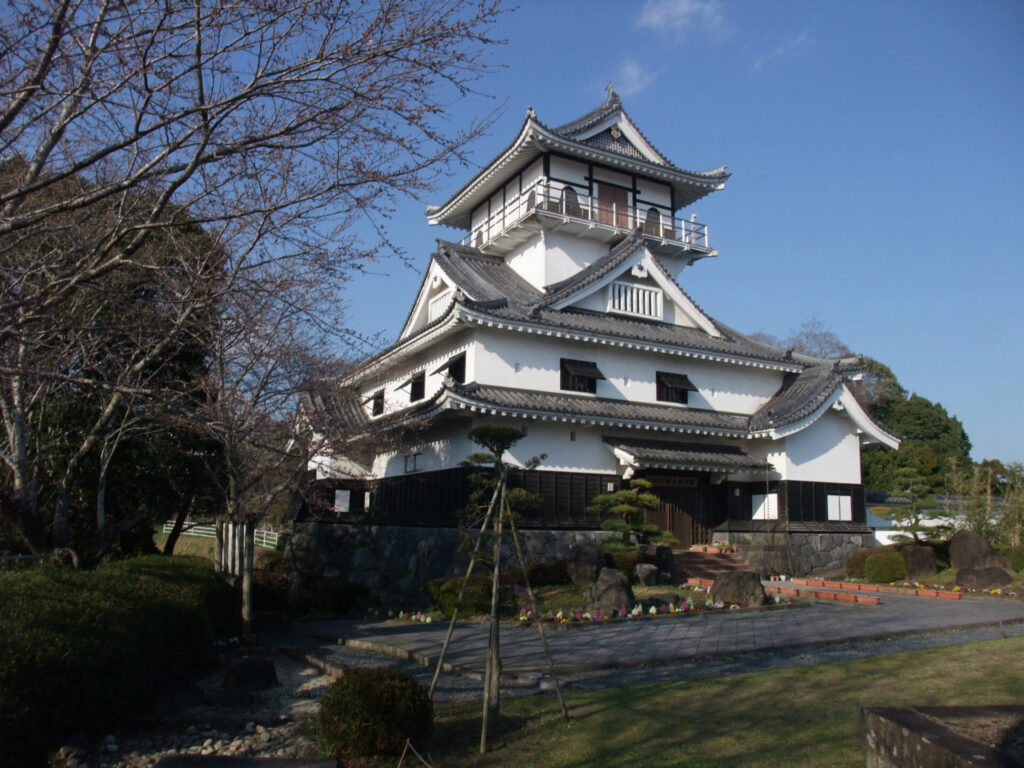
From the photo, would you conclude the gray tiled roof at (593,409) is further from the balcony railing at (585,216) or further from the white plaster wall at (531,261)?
the balcony railing at (585,216)

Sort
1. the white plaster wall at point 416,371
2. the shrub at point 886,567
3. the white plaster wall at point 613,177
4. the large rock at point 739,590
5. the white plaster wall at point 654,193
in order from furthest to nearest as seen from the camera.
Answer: the white plaster wall at point 654,193
the white plaster wall at point 613,177
the white plaster wall at point 416,371
the shrub at point 886,567
the large rock at point 739,590

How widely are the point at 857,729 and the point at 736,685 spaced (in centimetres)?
207

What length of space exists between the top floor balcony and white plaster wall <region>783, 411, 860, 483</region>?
770 centimetres

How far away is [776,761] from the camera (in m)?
5.66

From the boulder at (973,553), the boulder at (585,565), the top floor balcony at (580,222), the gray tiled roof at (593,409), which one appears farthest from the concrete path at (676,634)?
the top floor balcony at (580,222)

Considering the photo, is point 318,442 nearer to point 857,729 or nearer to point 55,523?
point 55,523

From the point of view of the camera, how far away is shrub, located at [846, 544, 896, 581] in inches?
827

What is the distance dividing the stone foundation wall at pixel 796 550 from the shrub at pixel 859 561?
1.63 m

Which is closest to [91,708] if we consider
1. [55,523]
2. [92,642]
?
[92,642]

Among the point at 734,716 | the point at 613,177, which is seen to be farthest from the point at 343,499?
the point at 734,716

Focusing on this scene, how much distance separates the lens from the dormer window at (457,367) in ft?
73.2

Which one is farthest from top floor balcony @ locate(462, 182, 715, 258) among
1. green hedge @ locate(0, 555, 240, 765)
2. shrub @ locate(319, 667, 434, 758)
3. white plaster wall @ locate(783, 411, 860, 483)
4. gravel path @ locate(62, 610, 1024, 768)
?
shrub @ locate(319, 667, 434, 758)

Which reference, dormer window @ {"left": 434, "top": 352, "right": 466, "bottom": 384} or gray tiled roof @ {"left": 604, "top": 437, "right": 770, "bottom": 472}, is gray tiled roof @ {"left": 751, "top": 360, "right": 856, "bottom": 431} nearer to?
gray tiled roof @ {"left": 604, "top": 437, "right": 770, "bottom": 472}

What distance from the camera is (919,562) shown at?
20.4 m
